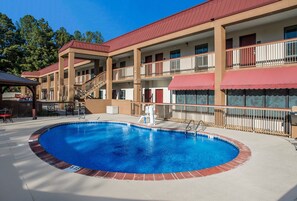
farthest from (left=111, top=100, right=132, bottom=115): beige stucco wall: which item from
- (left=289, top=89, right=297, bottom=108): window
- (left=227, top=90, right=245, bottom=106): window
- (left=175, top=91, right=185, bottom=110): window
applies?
(left=289, top=89, right=297, bottom=108): window

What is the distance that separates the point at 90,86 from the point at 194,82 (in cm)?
1335

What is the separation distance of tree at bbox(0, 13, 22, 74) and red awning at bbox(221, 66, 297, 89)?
49284 millimetres

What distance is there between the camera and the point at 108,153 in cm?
884

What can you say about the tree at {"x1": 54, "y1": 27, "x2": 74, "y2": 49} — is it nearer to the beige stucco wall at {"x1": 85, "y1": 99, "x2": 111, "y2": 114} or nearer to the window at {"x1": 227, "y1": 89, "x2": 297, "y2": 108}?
the beige stucco wall at {"x1": 85, "y1": 99, "x2": 111, "y2": 114}

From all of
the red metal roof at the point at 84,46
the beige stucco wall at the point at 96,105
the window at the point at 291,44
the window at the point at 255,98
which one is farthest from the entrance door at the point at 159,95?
the window at the point at 291,44

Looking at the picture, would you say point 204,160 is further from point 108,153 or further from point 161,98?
point 161,98

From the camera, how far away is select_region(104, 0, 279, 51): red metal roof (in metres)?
12.4

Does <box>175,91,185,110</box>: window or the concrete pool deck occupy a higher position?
<box>175,91,185,110</box>: window

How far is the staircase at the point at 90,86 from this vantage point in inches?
907

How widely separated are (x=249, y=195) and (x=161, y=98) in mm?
17090

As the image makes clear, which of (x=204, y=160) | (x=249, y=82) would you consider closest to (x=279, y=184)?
(x=204, y=160)

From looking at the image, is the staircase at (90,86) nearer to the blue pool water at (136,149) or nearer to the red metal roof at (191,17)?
the red metal roof at (191,17)

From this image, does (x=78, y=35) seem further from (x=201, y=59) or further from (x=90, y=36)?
(x=201, y=59)

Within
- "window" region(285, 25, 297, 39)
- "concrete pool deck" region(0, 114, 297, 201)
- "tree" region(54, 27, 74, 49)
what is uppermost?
"tree" region(54, 27, 74, 49)
